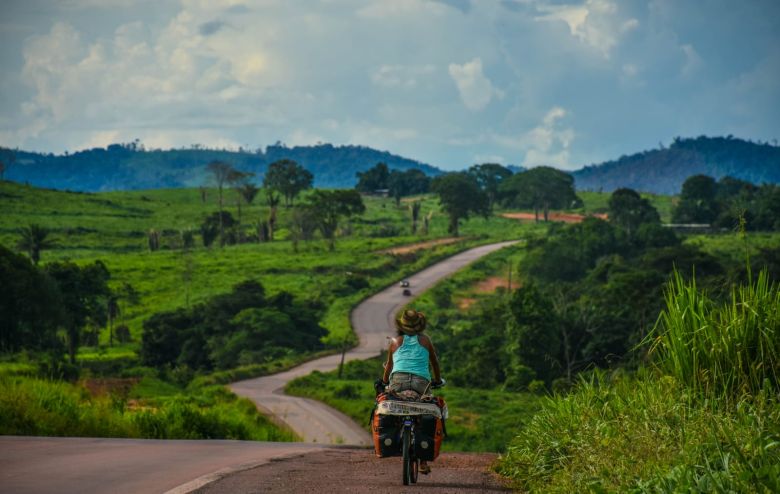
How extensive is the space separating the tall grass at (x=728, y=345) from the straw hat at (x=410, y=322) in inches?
106

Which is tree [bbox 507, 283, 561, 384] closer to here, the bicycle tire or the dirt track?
the dirt track

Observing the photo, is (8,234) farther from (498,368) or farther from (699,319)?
(699,319)

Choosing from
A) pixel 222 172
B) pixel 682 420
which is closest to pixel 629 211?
pixel 222 172

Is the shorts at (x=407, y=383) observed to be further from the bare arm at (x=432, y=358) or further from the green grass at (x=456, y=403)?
the green grass at (x=456, y=403)

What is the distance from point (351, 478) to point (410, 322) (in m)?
1.79

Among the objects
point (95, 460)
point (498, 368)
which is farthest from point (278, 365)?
point (95, 460)

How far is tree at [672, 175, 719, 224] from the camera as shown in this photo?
466ft

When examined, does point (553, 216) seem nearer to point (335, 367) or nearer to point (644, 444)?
point (335, 367)

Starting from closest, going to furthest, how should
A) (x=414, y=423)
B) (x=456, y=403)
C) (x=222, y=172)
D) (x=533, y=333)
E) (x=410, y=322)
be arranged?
(x=414, y=423) < (x=410, y=322) < (x=456, y=403) < (x=533, y=333) < (x=222, y=172)

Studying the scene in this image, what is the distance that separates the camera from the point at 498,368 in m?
64.5

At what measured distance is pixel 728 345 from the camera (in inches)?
393

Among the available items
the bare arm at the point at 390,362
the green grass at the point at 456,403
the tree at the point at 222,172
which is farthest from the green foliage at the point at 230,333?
the tree at the point at 222,172

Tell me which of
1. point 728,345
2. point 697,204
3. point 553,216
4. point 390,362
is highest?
point 697,204

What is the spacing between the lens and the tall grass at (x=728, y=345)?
9.92 m
